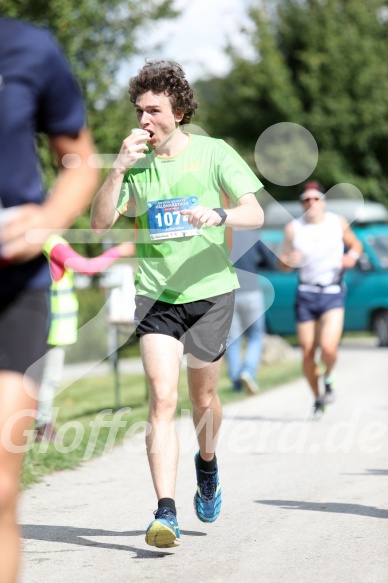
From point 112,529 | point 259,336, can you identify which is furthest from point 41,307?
point 259,336

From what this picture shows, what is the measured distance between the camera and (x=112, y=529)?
592cm

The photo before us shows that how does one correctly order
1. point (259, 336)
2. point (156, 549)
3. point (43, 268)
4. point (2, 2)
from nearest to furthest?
point (43, 268)
point (156, 549)
point (259, 336)
point (2, 2)

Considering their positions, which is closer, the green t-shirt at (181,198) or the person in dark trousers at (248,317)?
the green t-shirt at (181,198)

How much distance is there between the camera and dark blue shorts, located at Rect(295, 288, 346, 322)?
10.8 metres

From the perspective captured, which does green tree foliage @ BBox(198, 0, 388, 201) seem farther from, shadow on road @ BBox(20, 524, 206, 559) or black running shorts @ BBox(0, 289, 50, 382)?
black running shorts @ BBox(0, 289, 50, 382)

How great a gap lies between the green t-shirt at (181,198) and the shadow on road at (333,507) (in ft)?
4.90

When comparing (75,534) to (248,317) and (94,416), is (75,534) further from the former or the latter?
(248,317)

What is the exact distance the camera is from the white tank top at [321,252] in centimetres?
1089

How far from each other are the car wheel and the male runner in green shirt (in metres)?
16.7

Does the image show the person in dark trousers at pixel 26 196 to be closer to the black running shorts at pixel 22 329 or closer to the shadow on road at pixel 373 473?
the black running shorts at pixel 22 329

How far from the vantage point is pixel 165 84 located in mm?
5449

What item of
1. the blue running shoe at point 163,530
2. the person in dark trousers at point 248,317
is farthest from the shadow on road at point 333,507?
the person in dark trousers at point 248,317

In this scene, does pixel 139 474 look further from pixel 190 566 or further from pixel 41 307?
pixel 41 307

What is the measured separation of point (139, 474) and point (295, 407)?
177 inches
